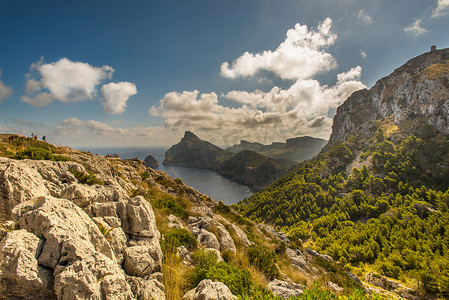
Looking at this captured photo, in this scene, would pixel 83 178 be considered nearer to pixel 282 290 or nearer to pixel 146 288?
pixel 146 288

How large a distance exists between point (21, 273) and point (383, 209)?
59.2 metres

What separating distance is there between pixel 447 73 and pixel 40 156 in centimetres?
12769

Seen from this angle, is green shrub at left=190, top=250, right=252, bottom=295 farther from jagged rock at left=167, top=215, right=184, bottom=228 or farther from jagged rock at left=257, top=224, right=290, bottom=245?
jagged rock at left=257, top=224, right=290, bottom=245

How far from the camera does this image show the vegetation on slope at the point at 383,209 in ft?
70.1

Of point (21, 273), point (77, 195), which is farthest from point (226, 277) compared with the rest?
point (77, 195)

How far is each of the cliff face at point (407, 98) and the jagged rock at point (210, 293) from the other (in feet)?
328

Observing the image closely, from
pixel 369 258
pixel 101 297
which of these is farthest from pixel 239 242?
pixel 369 258

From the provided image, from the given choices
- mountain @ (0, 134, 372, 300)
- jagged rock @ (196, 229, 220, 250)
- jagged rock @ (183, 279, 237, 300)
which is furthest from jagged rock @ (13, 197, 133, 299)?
jagged rock @ (196, 229, 220, 250)

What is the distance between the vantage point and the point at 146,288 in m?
3.90

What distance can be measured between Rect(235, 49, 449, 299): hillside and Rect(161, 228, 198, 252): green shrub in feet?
62.4

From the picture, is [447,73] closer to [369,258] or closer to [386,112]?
[386,112]

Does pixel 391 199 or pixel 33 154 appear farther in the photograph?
pixel 391 199

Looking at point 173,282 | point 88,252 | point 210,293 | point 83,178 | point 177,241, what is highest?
point 83,178

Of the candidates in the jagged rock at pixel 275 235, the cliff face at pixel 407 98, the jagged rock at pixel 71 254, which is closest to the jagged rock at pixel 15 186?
the jagged rock at pixel 71 254
